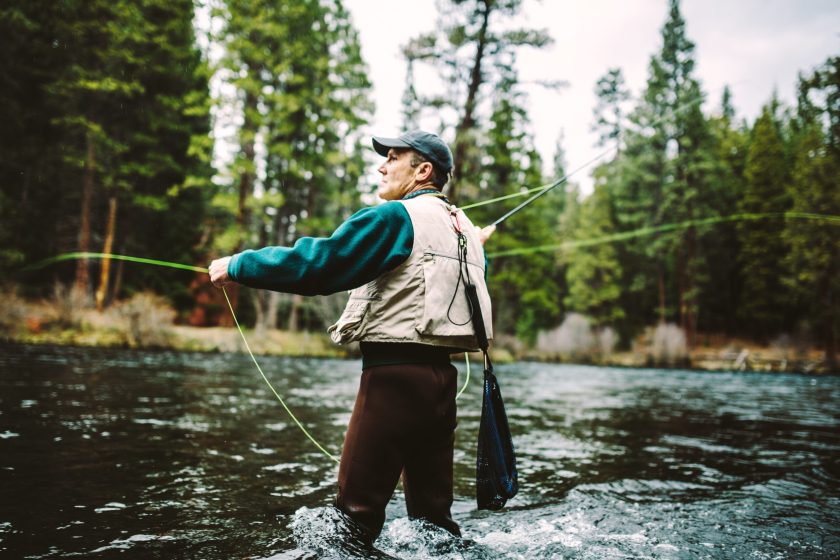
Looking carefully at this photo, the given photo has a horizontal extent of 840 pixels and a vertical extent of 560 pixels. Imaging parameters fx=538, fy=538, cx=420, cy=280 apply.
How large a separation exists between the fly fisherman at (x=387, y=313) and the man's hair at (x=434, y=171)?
0.73 ft

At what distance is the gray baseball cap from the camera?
2.51 meters

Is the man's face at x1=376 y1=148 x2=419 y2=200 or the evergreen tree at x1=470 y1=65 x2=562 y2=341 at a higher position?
the evergreen tree at x1=470 y1=65 x2=562 y2=341

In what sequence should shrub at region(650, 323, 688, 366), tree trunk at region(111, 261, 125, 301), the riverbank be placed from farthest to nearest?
shrub at region(650, 323, 688, 366), tree trunk at region(111, 261, 125, 301), the riverbank

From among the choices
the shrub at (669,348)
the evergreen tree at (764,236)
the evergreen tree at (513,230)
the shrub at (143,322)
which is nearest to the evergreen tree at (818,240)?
the evergreen tree at (764,236)

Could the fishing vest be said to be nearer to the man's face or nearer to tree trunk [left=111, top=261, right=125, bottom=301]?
the man's face

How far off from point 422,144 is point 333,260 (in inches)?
30.1

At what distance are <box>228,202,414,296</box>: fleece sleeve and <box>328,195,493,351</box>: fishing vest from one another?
0.09 meters

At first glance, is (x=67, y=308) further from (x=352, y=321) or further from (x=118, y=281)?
(x=352, y=321)

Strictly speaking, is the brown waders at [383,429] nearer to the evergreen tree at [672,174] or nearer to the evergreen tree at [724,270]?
the evergreen tree at [672,174]

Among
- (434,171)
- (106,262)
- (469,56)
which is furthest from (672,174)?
(434,171)

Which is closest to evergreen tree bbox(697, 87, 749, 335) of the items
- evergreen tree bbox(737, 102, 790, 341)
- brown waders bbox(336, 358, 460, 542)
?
evergreen tree bbox(737, 102, 790, 341)

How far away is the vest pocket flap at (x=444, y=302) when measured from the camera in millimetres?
2207

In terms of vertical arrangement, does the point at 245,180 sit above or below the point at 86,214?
above

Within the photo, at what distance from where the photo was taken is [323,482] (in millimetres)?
3902
